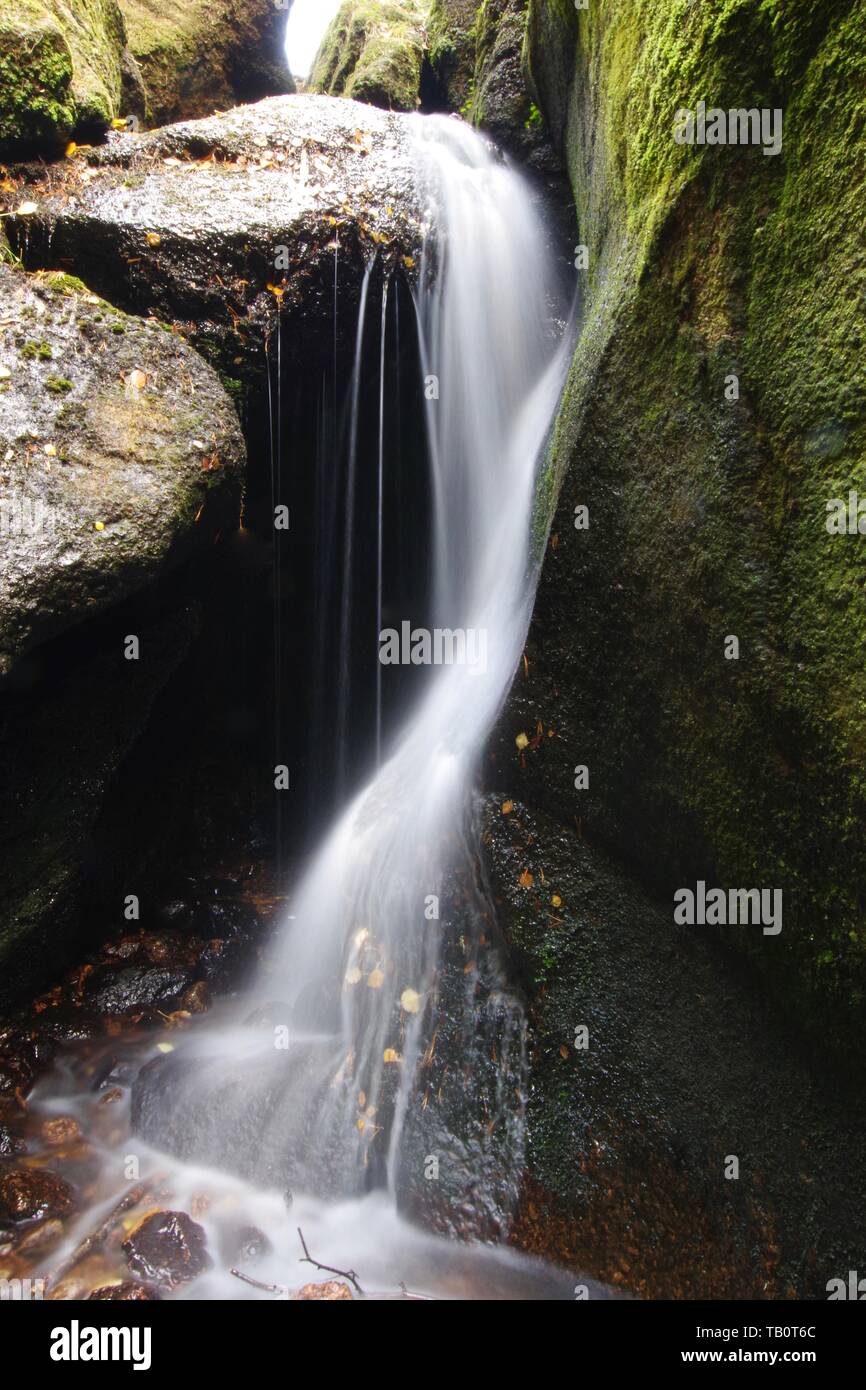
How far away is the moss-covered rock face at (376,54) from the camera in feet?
28.8

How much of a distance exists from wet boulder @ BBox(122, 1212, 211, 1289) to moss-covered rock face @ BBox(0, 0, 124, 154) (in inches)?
238

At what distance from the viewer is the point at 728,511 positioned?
8.38 feet

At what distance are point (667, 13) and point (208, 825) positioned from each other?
536 cm

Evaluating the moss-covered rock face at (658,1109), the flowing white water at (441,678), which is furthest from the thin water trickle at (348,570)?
the moss-covered rock face at (658,1109)

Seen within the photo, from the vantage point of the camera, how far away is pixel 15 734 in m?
4.05

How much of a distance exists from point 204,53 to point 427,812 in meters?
9.26

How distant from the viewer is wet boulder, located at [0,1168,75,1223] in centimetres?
315

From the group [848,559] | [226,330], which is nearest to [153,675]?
[226,330]

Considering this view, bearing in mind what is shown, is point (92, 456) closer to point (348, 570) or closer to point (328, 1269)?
point (348, 570)

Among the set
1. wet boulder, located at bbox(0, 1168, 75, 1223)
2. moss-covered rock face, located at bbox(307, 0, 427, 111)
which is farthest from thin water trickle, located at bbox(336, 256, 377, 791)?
moss-covered rock face, located at bbox(307, 0, 427, 111)

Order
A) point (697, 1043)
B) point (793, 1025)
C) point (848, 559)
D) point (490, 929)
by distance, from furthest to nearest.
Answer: point (490, 929), point (697, 1043), point (793, 1025), point (848, 559)

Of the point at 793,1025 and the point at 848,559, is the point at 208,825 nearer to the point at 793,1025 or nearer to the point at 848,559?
the point at 793,1025

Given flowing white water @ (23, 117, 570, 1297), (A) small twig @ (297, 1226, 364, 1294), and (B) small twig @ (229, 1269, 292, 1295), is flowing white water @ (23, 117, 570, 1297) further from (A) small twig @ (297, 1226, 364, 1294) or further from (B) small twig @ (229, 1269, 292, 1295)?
(B) small twig @ (229, 1269, 292, 1295)

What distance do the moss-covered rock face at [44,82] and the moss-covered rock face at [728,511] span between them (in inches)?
141
